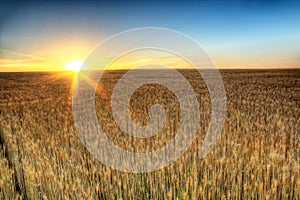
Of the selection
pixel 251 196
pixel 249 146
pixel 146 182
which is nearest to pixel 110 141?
pixel 146 182

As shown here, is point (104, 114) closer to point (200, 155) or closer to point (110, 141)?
point (110, 141)

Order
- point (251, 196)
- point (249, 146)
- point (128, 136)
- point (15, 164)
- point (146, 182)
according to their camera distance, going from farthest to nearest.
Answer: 1. point (128, 136)
2. point (249, 146)
3. point (15, 164)
4. point (146, 182)
5. point (251, 196)

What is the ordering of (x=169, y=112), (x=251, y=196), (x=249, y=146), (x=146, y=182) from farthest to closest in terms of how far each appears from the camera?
1. (x=169, y=112)
2. (x=249, y=146)
3. (x=146, y=182)
4. (x=251, y=196)

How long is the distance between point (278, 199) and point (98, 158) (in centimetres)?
255

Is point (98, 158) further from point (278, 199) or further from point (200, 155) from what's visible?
point (278, 199)

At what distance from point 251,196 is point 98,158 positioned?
7.52 ft

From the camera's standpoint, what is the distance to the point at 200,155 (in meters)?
4.10

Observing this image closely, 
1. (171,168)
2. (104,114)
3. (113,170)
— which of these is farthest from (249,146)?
(104,114)

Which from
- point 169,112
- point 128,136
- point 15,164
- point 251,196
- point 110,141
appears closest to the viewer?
point 251,196

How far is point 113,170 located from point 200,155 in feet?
4.44

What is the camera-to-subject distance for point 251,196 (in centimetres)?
292

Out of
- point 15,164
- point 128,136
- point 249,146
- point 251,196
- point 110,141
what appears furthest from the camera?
point 128,136

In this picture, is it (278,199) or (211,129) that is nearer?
(278,199)

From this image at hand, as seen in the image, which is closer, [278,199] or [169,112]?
[278,199]
